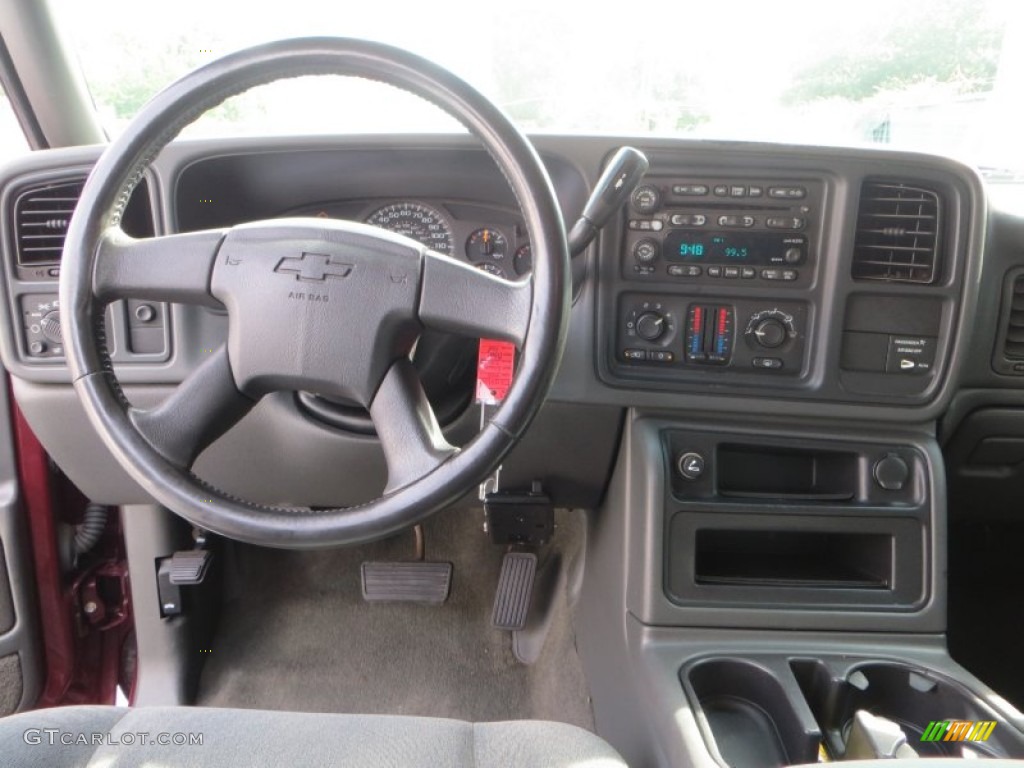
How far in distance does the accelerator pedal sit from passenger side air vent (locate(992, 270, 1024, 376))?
135cm

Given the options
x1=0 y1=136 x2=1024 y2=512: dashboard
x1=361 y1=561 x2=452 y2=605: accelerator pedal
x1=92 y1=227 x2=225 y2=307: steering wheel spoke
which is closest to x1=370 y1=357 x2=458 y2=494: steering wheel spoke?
x1=92 y1=227 x2=225 y2=307: steering wheel spoke

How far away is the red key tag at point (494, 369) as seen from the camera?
1310 mm

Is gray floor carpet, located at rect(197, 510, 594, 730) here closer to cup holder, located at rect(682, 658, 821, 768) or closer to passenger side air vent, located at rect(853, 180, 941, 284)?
cup holder, located at rect(682, 658, 821, 768)

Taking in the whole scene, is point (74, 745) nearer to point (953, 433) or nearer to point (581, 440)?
point (581, 440)

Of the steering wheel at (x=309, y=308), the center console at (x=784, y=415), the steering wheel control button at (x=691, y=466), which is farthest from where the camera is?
the steering wheel control button at (x=691, y=466)

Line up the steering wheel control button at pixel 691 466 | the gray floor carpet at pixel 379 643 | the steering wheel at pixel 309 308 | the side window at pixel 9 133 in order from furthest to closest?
the gray floor carpet at pixel 379 643, the side window at pixel 9 133, the steering wheel control button at pixel 691 466, the steering wheel at pixel 309 308

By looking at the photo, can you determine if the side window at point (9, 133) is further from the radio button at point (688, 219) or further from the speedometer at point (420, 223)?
the radio button at point (688, 219)

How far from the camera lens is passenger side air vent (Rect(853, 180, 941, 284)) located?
1328 millimetres

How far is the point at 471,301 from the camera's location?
98 cm

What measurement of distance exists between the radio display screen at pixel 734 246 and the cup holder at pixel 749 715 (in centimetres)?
68

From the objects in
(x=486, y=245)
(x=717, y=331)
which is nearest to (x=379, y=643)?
(x=486, y=245)

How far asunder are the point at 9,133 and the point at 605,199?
55.1 inches

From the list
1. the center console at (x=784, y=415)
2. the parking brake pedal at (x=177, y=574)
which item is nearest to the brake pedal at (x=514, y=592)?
the center console at (x=784, y=415)

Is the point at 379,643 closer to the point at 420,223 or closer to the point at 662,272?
the point at 420,223
